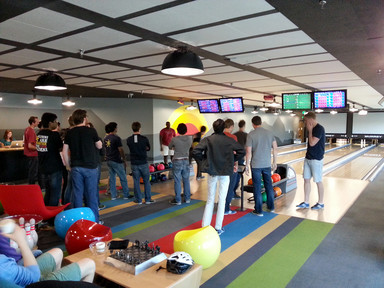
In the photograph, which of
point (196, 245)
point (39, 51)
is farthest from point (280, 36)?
point (39, 51)

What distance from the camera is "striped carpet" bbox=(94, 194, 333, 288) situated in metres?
2.67

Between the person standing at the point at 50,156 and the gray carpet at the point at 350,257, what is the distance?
3045 mm

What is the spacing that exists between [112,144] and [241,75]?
2725 mm

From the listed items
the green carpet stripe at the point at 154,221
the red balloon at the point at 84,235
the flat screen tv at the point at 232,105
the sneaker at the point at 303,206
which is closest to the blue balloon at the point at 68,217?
the green carpet stripe at the point at 154,221

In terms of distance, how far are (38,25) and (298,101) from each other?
5759 millimetres

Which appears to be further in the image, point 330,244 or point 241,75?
point 241,75

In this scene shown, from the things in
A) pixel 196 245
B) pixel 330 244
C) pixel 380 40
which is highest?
pixel 380 40

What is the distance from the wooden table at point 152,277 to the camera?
5.88 ft

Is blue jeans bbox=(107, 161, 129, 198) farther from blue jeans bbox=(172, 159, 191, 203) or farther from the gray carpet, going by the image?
the gray carpet

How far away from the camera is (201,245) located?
2.50m

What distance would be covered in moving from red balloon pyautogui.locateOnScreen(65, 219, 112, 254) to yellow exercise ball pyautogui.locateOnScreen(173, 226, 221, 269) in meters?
0.67

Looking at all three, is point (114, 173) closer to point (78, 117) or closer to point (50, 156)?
point (50, 156)

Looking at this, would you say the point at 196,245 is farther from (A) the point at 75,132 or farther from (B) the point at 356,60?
(B) the point at 356,60

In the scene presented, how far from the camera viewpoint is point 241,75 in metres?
5.79
